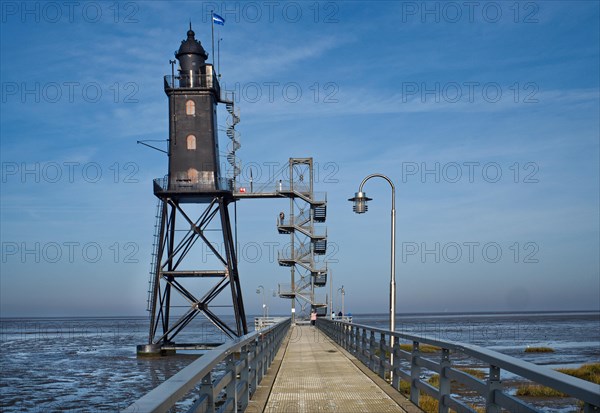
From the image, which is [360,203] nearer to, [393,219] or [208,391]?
[393,219]

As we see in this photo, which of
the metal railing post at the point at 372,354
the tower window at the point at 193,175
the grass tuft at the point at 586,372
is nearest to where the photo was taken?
the metal railing post at the point at 372,354

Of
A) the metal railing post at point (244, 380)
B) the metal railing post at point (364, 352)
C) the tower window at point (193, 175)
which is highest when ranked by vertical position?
the tower window at point (193, 175)

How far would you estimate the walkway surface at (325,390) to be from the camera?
36.1 ft

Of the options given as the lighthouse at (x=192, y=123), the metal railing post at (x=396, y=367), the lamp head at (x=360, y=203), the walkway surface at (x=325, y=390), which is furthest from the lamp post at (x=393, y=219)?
the lighthouse at (x=192, y=123)

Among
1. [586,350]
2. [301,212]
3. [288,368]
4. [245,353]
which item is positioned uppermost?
[301,212]

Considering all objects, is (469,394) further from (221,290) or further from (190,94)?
(190,94)

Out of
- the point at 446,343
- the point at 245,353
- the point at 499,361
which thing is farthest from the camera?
the point at 245,353

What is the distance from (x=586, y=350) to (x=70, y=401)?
33981 millimetres

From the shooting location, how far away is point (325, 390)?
13156 mm

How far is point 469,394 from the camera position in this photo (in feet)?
70.5

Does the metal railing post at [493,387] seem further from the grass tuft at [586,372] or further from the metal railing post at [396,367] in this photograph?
the grass tuft at [586,372]

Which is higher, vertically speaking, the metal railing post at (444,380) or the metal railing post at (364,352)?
the metal railing post at (444,380)

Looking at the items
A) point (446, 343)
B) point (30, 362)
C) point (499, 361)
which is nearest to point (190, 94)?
point (30, 362)

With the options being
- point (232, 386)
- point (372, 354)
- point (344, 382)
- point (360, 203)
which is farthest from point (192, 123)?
point (232, 386)
